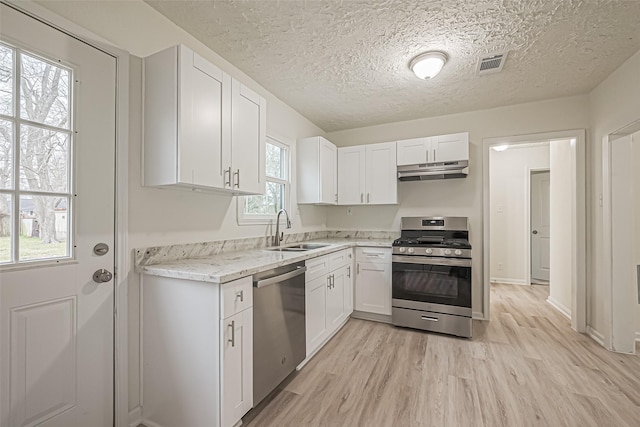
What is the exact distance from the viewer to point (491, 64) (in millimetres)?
2418

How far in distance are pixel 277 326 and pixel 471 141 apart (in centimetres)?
317

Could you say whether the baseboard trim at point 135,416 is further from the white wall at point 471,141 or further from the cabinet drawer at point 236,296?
the white wall at point 471,141

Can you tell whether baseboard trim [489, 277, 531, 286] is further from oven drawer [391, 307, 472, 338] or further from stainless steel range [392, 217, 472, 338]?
oven drawer [391, 307, 472, 338]

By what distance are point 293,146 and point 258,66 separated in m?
1.11

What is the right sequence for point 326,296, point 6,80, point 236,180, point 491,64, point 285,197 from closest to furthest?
point 6,80, point 236,180, point 491,64, point 326,296, point 285,197

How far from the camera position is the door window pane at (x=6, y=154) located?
122 cm

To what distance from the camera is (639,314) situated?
109 inches

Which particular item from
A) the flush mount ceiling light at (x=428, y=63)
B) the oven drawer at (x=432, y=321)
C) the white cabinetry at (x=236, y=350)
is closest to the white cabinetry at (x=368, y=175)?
the flush mount ceiling light at (x=428, y=63)

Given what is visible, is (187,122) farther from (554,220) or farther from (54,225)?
(554,220)

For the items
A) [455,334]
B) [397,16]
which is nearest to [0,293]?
[397,16]

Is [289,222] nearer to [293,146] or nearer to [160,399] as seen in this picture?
[293,146]

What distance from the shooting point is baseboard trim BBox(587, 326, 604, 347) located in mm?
2724

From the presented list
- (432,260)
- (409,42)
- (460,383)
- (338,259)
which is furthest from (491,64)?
(460,383)

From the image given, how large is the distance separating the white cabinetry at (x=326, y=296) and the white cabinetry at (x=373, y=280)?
5.7 inches
